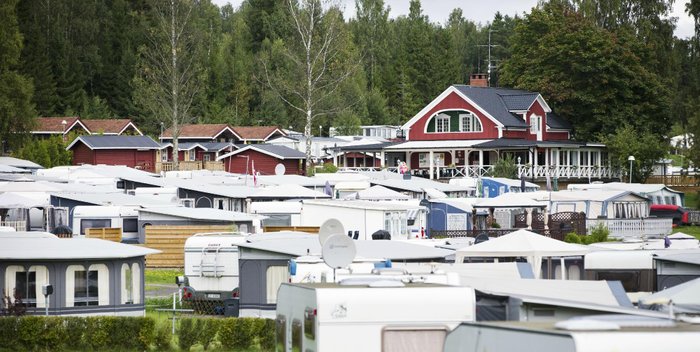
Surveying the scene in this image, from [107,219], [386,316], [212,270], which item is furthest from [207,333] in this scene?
[107,219]

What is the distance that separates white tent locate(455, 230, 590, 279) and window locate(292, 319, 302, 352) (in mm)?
14350

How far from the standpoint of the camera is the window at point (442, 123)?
72.1 metres

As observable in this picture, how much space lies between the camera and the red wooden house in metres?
68.6

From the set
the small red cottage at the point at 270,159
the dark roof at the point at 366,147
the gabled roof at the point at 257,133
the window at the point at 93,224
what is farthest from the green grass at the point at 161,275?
the gabled roof at the point at 257,133

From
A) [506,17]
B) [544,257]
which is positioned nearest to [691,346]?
[544,257]

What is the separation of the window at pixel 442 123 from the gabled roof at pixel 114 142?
50.2 ft

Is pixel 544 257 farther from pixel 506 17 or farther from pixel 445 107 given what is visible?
pixel 506 17

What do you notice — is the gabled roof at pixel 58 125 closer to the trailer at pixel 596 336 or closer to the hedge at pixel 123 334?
the hedge at pixel 123 334

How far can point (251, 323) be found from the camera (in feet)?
70.7

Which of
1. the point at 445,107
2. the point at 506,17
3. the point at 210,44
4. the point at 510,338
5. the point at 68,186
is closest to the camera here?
the point at 510,338

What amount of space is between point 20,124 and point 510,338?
58.5 metres

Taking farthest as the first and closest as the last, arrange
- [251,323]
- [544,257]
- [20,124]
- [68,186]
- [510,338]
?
[20,124] < [68,186] < [544,257] < [251,323] < [510,338]

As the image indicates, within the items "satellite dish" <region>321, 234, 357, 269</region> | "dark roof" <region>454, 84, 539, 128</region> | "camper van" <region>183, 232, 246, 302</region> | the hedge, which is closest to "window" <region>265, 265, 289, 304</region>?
"camper van" <region>183, 232, 246, 302</region>

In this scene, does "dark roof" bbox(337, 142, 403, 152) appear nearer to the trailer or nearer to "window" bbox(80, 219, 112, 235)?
"window" bbox(80, 219, 112, 235)
